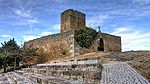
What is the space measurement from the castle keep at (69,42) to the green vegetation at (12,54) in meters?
1.97

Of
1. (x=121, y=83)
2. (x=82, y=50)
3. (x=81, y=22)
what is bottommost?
(x=121, y=83)

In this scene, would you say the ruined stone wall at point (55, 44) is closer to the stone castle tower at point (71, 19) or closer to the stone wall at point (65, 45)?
the stone wall at point (65, 45)

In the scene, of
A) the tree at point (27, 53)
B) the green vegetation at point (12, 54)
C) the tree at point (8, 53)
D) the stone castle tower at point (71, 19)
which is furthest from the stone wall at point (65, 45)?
the tree at point (8, 53)

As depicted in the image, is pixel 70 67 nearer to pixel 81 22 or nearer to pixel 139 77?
pixel 139 77

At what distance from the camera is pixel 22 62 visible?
25.4 m

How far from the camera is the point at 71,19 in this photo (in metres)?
25.7

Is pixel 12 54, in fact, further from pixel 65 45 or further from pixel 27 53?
pixel 65 45

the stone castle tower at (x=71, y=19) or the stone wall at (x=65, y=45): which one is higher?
the stone castle tower at (x=71, y=19)

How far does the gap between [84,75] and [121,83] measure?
3.55ft

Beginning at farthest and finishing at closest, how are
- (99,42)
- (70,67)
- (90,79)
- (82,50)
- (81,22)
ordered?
(81,22)
(99,42)
(82,50)
(70,67)
(90,79)

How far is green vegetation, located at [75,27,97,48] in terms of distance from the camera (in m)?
21.9

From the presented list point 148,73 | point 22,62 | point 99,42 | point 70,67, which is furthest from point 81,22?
point 148,73

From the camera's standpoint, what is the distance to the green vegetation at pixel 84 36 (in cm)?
2191

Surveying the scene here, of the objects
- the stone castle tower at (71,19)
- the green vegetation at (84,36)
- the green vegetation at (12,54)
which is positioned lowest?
the green vegetation at (12,54)
